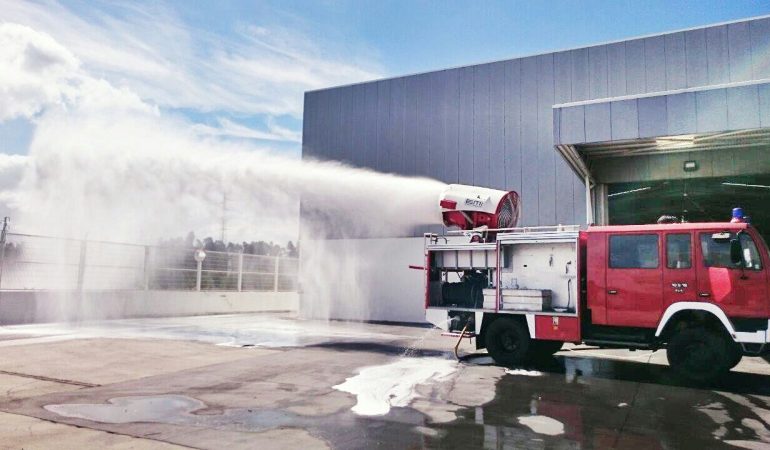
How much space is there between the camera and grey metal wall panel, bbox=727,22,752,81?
52.0 feet

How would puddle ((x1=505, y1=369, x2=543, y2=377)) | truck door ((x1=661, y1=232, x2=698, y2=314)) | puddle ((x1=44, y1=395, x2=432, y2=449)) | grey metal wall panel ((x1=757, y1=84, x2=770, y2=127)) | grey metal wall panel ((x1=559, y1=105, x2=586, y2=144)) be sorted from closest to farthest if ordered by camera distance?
1. puddle ((x1=44, y1=395, x2=432, y2=449))
2. truck door ((x1=661, y1=232, x2=698, y2=314))
3. puddle ((x1=505, y1=369, x2=543, y2=377))
4. grey metal wall panel ((x1=757, y1=84, x2=770, y2=127))
5. grey metal wall panel ((x1=559, y1=105, x2=586, y2=144))

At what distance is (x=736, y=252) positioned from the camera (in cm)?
816

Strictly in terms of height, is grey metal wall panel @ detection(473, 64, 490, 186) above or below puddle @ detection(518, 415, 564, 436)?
above

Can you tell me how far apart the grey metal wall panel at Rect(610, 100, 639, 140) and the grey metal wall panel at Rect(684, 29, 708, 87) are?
5.36m

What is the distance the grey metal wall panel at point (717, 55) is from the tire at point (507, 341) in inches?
465

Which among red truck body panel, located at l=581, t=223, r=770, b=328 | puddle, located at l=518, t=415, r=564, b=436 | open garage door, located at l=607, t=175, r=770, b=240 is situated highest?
open garage door, located at l=607, t=175, r=770, b=240

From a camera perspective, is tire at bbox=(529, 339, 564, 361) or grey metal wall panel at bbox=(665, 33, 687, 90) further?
grey metal wall panel at bbox=(665, 33, 687, 90)

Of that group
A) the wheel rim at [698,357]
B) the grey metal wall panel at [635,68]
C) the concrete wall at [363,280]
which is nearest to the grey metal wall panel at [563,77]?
the grey metal wall panel at [635,68]

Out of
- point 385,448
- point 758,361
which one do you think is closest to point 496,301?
point 385,448

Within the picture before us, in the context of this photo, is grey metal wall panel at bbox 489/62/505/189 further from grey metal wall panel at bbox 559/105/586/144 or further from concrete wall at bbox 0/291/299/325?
concrete wall at bbox 0/291/299/325

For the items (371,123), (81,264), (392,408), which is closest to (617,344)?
(392,408)

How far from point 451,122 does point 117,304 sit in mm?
14255

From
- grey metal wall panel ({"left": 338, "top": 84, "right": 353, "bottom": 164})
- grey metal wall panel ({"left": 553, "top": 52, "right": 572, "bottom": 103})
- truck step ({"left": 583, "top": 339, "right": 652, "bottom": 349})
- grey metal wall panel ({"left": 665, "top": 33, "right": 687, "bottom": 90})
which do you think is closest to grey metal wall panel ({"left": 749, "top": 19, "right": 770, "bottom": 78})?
grey metal wall panel ({"left": 665, "top": 33, "right": 687, "bottom": 90})

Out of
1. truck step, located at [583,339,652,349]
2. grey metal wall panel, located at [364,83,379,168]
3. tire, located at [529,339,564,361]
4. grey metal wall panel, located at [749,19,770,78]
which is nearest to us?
truck step, located at [583,339,652,349]
